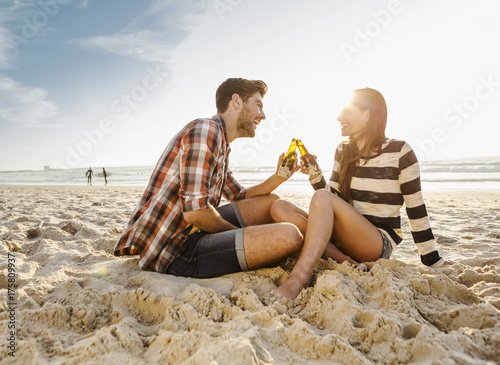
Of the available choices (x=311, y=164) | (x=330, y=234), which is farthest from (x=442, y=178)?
(x=330, y=234)

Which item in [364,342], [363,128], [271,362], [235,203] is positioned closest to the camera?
[271,362]

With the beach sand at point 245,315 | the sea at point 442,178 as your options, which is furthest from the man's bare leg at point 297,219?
the sea at point 442,178

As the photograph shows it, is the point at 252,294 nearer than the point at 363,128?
Yes

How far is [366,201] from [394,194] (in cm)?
23

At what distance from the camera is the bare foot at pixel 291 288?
1.90 metres

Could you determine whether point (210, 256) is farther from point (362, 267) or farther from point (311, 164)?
point (311, 164)

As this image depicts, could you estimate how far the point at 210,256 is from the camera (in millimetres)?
2162

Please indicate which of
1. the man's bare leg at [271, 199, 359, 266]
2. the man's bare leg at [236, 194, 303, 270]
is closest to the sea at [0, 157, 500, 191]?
the man's bare leg at [271, 199, 359, 266]

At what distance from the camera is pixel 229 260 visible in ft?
7.11

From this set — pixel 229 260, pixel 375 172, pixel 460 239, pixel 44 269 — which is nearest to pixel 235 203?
pixel 229 260

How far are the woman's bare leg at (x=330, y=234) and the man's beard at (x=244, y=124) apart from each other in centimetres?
88

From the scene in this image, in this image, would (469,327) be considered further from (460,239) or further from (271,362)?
(460,239)

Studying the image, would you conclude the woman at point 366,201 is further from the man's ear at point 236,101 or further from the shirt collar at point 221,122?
the man's ear at point 236,101

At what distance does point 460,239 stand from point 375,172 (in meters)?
1.99
